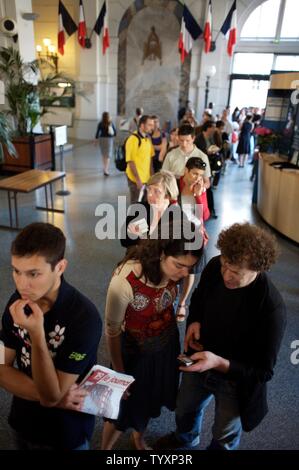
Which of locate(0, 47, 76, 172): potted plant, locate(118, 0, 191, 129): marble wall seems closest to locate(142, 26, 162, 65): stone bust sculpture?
locate(118, 0, 191, 129): marble wall

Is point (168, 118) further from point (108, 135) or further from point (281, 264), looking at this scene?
point (281, 264)

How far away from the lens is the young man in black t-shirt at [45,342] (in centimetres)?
123

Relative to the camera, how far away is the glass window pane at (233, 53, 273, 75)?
13.3 m

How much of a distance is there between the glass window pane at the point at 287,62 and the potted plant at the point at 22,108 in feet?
29.5

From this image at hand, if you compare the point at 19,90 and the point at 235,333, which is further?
the point at 19,90

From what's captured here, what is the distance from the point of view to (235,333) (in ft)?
5.48

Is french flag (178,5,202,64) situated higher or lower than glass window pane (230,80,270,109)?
higher

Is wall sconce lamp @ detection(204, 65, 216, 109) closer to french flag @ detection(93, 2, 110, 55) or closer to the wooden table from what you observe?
french flag @ detection(93, 2, 110, 55)

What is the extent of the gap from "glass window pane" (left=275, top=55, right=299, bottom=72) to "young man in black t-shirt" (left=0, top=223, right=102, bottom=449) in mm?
14367

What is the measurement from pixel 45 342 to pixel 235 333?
0.89 m

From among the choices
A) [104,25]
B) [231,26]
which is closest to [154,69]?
[104,25]

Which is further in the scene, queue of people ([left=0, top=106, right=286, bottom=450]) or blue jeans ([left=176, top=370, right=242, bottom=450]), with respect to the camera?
blue jeans ([left=176, top=370, right=242, bottom=450])

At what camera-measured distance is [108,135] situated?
8.56 meters

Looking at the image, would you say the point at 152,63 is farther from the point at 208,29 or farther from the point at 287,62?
the point at 287,62
